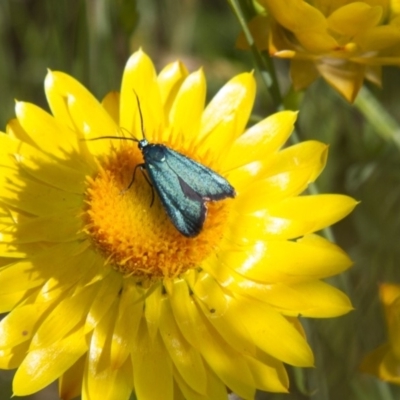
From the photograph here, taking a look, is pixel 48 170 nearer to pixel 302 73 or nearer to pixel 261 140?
pixel 261 140

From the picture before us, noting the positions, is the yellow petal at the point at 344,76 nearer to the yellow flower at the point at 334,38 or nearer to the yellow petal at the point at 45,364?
the yellow flower at the point at 334,38

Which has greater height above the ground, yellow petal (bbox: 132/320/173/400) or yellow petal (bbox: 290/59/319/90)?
yellow petal (bbox: 290/59/319/90)

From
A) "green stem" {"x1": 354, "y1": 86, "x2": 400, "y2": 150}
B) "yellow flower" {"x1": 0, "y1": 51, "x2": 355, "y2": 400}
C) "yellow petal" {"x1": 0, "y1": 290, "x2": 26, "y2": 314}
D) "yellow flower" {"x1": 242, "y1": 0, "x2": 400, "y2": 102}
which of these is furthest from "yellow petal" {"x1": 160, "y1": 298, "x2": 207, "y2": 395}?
"green stem" {"x1": 354, "y1": 86, "x2": 400, "y2": 150}

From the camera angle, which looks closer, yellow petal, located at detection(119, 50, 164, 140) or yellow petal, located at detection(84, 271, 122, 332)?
yellow petal, located at detection(84, 271, 122, 332)

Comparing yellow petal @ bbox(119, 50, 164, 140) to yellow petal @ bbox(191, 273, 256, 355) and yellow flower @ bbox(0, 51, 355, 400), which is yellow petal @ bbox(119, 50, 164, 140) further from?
yellow petal @ bbox(191, 273, 256, 355)

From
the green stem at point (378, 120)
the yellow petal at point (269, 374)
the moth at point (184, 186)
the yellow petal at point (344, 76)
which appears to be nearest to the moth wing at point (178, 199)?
the moth at point (184, 186)

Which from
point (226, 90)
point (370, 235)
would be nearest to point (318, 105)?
point (370, 235)
